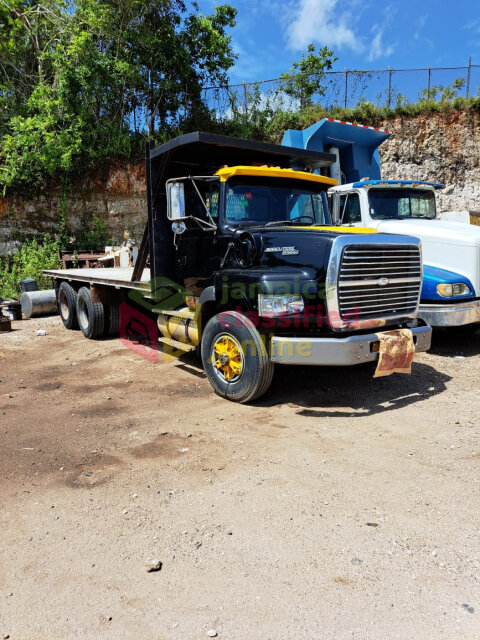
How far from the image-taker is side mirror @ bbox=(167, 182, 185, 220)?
5.57m

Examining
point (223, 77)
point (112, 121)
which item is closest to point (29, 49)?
point (112, 121)

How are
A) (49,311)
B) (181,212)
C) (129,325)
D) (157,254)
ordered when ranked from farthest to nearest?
(49,311)
(129,325)
(157,254)
(181,212)

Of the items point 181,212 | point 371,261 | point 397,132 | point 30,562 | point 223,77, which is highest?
point 223,77

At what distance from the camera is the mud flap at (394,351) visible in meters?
4.69

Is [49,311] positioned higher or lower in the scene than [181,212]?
lower

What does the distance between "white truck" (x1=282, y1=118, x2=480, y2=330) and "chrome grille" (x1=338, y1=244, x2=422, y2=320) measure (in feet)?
5.07

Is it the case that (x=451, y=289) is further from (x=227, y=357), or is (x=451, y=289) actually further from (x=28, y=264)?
(x=28, y=264)

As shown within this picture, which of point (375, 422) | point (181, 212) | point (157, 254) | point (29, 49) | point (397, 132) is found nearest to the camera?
point (375, 422)

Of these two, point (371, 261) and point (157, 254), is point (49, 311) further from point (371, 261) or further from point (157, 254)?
point (371, 261)

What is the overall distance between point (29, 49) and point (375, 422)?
749 inches

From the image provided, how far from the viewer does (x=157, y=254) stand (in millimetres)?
6602

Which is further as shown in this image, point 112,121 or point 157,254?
point 112,121

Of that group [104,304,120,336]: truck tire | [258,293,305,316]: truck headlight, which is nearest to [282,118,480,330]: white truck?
[258,293,305,316]: truck headlight

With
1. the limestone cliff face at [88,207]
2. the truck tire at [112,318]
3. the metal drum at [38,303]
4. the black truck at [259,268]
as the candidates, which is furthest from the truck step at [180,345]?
the limestone cliff face at [88,207]
